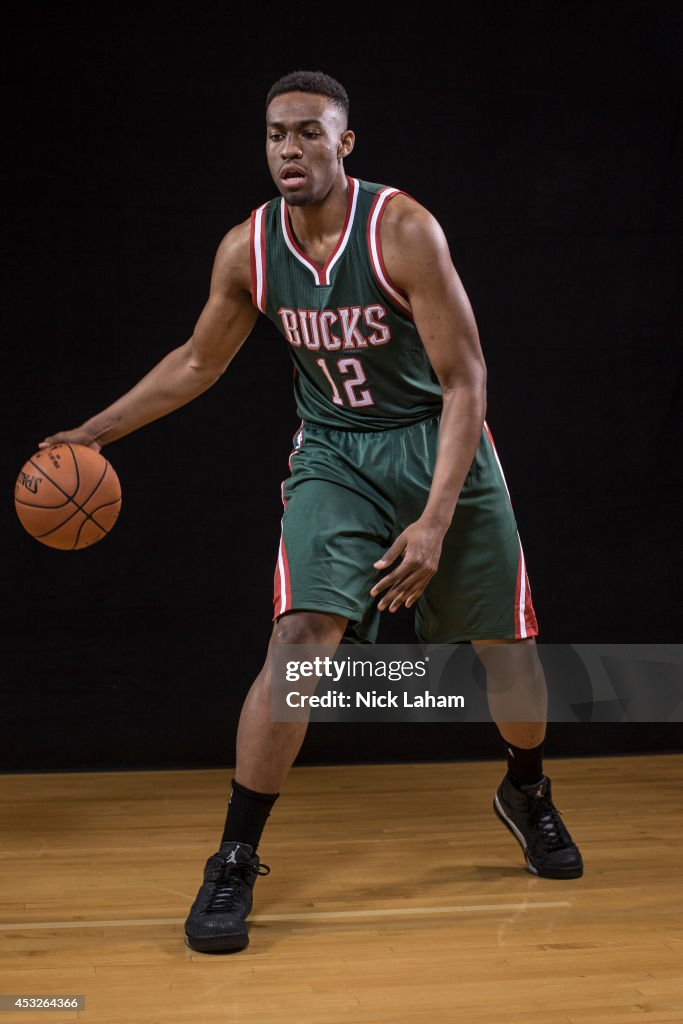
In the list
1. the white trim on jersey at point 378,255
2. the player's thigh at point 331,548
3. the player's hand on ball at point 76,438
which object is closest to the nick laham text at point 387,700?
the player's thigh at point 331,548

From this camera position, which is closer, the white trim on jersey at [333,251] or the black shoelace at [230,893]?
the black shoelace at [230,893]

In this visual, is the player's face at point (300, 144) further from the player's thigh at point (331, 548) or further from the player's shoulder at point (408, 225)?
the player's thigh at point (331, 548)

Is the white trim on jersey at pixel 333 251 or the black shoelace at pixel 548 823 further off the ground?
the white trim on jersey at pixel 333 251

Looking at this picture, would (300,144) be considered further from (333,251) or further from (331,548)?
(331,548)

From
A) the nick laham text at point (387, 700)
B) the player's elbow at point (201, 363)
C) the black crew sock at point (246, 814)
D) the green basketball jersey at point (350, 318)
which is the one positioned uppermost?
the green basketball jersey at point (350, 318)

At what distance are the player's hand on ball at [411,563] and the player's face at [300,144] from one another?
696 millimetres

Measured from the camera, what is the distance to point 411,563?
228 cm

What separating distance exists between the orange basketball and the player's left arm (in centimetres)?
66

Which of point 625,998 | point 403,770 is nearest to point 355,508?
point 625,998

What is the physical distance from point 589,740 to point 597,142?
187 cm

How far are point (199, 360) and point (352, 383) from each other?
1.16 feet

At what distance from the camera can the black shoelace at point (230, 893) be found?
7.46 ft

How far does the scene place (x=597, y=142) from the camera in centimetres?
381

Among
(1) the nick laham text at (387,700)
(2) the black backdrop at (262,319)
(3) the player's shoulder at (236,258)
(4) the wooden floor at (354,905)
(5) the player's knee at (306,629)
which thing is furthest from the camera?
(1) the nick laham text at (387,700)
